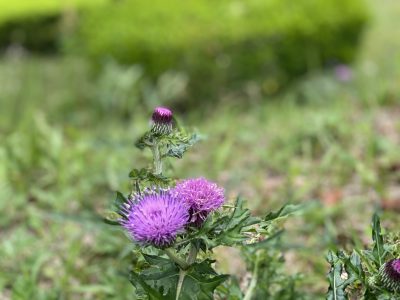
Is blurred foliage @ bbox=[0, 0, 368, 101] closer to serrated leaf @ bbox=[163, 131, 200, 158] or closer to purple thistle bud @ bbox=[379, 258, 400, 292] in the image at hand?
serrated leaf @ bbox=[163, 131, 200, 158]

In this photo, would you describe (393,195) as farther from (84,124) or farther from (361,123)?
(84,124)

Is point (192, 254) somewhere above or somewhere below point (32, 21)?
below

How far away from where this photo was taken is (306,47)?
5988 mm

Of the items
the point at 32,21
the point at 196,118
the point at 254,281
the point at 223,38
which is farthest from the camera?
the point at 32,21

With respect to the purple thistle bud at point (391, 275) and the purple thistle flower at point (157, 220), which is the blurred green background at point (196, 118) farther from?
the purple thistle flower at point (157, 220)

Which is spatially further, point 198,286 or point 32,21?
point 32,21

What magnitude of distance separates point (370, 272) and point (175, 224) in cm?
40

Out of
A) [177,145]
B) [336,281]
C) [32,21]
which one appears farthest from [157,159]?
[32,21]

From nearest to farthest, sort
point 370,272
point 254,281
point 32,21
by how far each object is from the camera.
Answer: point 370,272, point 254,281, point 32,21

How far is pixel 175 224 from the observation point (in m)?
1.21

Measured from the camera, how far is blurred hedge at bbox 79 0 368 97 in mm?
5566

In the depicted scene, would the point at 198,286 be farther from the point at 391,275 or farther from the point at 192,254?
the point at 391,275

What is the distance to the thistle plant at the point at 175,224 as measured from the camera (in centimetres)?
121

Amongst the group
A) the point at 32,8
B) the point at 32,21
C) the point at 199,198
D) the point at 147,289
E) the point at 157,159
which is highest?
the point at 32,8
